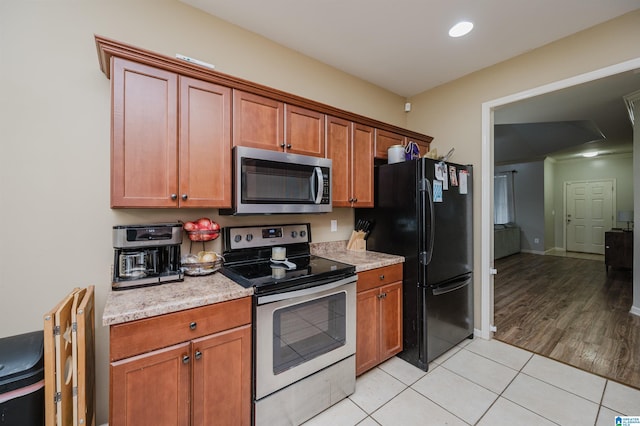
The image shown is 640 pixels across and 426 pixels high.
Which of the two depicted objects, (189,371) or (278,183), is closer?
(189,371)

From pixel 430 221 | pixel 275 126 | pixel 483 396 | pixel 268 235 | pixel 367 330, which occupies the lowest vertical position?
pixel 483 396

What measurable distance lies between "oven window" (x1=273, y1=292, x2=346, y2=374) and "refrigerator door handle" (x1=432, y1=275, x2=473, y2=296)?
0.94 metres

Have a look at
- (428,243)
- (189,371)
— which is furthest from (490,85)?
(189,371)

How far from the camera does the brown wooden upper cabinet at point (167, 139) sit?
141cm

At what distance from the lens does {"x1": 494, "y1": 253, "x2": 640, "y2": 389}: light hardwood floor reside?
2.34 metres

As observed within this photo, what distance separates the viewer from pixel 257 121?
1.85 m

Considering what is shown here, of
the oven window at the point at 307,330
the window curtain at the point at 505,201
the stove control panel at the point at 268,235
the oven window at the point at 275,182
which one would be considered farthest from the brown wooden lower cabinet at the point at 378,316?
the window curtain at the point at 505,201

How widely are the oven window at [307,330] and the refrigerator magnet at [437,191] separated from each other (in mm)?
1149

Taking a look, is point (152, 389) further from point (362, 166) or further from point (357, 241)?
point (362, 166)

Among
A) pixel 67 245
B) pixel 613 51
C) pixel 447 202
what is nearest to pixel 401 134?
pixel 447 202

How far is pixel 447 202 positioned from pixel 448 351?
4.56 ft

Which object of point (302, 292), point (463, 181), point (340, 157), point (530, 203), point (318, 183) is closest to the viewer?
point (302, 292)

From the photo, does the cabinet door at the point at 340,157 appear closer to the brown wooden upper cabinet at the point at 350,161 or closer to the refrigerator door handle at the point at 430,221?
the brown wooden upper cabinet at the point at 350,161

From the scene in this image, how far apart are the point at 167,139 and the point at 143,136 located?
11cm
